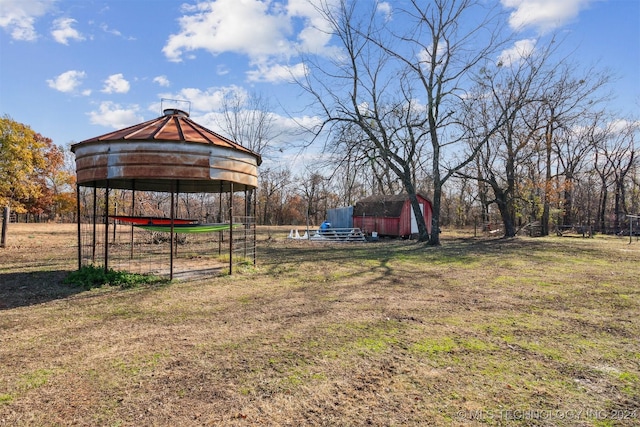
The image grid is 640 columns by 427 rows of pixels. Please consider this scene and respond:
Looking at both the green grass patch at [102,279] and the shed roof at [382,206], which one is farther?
the shed roof at [382,206]

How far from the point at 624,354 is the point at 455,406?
2.45 metres

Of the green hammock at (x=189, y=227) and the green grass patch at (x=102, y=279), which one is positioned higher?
the green hammock at (x=189, y=227)

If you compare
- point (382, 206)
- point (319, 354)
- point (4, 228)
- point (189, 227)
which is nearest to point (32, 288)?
point (189, 227)

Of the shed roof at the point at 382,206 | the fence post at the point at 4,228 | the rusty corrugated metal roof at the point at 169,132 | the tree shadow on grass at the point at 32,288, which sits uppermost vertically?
the rusty corrugated metal roof at the point at 169,132

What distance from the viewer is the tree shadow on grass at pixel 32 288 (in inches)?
236

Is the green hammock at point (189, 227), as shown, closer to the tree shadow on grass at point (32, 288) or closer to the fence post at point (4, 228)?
the tree shadow on grass at point (32, 288)

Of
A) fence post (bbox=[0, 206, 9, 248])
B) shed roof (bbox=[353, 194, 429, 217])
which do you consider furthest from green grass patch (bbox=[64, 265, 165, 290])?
shed roof (bbox=[353, 194, 429, 217])

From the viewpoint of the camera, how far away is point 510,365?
3498 mm

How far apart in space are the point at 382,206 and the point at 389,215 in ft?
3.91

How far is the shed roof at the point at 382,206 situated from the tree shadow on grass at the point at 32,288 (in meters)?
16.9

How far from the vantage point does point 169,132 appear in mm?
7461

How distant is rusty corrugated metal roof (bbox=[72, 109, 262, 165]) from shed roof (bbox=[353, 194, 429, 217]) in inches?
577

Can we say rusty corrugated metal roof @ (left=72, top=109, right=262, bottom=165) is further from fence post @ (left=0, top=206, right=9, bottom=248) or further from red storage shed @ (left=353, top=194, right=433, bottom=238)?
red storage shed @ (left=353, top=194, right=433, bottom=238)

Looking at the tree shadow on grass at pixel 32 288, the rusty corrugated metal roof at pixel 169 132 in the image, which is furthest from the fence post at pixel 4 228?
the rusty corrugated metal roof at pixel 169 132
